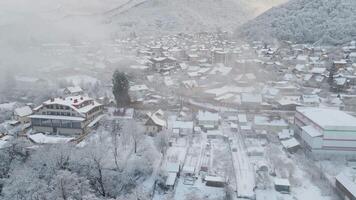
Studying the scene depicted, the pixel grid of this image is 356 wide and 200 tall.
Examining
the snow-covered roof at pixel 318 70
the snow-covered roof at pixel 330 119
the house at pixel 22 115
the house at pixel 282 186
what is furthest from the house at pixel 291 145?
the house at pixel 22 115

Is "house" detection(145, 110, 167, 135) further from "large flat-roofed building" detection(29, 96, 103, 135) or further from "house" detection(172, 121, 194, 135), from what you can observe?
"large flat-roofed building" detection(29, 96, 103, 135)

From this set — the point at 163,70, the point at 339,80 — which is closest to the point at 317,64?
the point at 339,80

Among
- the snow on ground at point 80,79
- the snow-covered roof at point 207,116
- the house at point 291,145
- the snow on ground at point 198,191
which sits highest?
the snow on ground at point 80,79

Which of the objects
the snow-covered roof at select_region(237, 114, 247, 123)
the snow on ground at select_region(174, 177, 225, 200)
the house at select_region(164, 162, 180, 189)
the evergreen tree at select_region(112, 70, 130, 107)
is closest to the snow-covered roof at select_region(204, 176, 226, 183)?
the snow on ground at select_region(174, 177, 225, 200)

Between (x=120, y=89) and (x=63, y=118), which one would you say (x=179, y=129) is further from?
(x=63, y=118)

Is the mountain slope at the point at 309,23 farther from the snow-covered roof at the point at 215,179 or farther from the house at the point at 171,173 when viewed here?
the house at the point at 171,173
